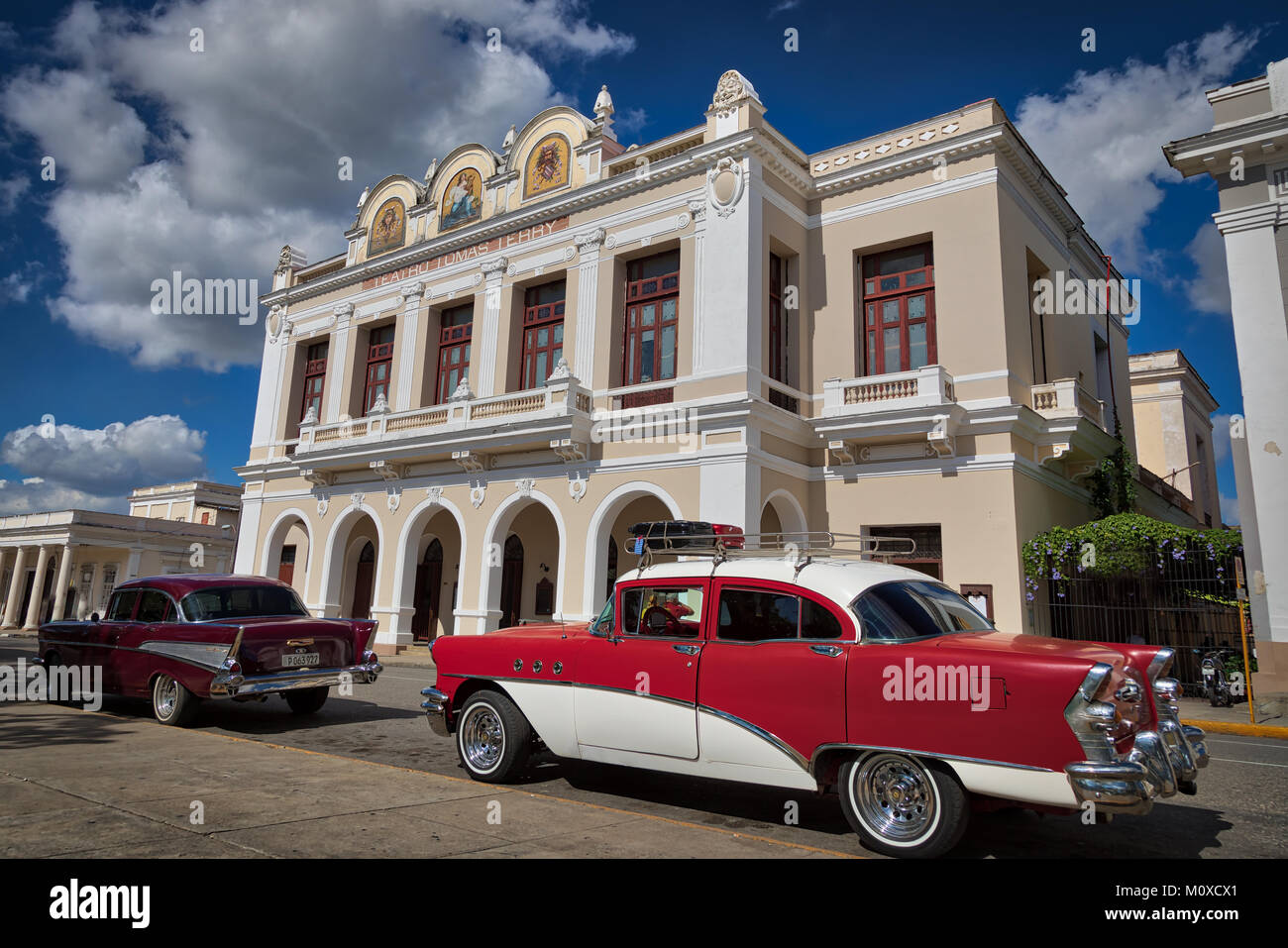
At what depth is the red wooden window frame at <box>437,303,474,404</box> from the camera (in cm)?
2241

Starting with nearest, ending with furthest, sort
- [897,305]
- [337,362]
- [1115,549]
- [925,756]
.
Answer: [925,756], [1115,549], [897,305], [337,362]

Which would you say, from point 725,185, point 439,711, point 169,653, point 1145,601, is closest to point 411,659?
point 169,653

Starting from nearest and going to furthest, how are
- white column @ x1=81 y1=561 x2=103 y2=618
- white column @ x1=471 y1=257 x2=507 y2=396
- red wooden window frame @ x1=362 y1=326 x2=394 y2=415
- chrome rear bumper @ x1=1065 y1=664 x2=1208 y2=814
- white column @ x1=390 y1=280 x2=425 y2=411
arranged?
chrome rear bumper @ x1=1065 y1=664 x2=1208 y2=814 → white column @ x1=471 y1=257 x2=507 y2=396 → white column @ x1=390 y1=280 x2=425 y2=411 → red wooden window frame @ x1=362 y1=326 x2=394 y2=415 → white column @ x1=81 y1=561 x2=103 y2=618

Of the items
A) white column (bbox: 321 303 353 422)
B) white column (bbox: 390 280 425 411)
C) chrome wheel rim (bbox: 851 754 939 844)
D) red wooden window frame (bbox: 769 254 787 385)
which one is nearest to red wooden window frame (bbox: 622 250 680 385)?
red wooden window frame (bbox: 769 254 787 385)

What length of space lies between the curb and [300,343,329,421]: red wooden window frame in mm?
24269

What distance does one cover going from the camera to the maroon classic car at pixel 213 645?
873 centimetres

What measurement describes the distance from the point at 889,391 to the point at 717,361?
351 cm

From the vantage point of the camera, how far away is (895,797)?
4.69m

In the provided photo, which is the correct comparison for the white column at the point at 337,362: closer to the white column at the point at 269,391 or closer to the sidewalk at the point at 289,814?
the white column at the point at 269,391

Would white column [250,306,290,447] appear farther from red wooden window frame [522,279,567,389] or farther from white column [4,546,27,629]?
white column [4,546,27,629]

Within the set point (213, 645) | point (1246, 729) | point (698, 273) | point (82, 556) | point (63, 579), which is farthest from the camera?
point (82, 556)

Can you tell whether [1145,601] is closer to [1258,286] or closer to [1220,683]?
[1220,683]

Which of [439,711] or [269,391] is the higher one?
[269,391]
